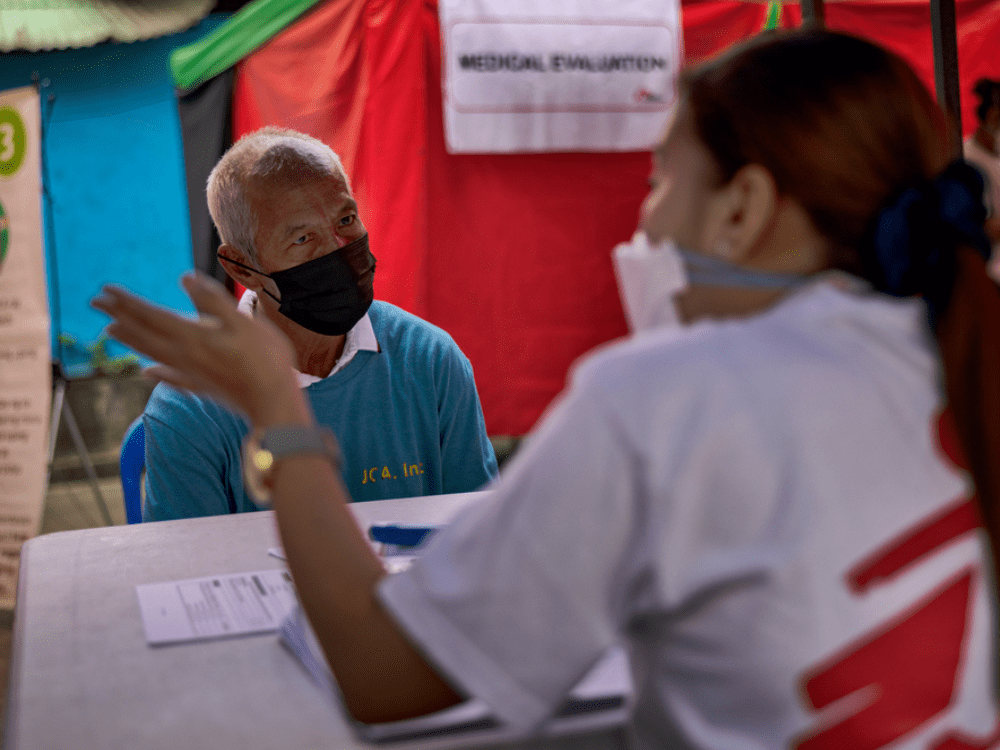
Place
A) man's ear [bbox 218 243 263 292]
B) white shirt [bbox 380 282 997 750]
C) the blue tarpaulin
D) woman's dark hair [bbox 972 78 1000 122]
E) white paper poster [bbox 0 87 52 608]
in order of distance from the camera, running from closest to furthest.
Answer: white shirt [bbox 380 282 997 750] → man's ear [bbox 218 243 263 292] → white paper poster [bbox 0 87 52 608] → woman's dark hair [bbox 972 78 1000 122] → the blue tarpaulin

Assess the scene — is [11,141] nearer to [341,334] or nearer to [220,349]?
[341,334]

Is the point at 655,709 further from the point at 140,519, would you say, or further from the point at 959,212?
the point at 140,519

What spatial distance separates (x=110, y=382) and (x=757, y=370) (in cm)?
532

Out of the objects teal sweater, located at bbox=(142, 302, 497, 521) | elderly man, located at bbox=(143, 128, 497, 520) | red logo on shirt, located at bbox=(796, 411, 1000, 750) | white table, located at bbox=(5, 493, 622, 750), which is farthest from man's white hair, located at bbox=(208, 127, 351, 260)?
red logo on shirt, located at bbox=(796, 411, 1000, 750)

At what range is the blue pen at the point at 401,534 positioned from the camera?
49.0 inches

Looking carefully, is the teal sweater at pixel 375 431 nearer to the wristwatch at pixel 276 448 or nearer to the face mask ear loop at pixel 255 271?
the face mask ear loop at pixel 255 271

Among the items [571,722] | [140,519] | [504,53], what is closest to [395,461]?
[140,519]

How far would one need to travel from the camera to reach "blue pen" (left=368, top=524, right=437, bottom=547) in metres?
1.24

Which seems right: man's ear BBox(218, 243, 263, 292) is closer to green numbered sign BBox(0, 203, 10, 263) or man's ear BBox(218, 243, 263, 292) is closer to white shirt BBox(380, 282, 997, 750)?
white shirt BBox(380, 282, 997, 750)

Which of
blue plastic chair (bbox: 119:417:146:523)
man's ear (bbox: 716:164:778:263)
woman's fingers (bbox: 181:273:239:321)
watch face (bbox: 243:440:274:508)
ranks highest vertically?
man's ear (bbox: 716:164:778:263)

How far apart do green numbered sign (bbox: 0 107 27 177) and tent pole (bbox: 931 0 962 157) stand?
2.73m

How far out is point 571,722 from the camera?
0.79m

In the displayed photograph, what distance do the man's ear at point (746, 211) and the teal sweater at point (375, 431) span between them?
1.18 metres

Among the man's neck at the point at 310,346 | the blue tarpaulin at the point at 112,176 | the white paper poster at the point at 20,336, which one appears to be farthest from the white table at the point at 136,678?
the blue tarpaulin at the point at 112,176
